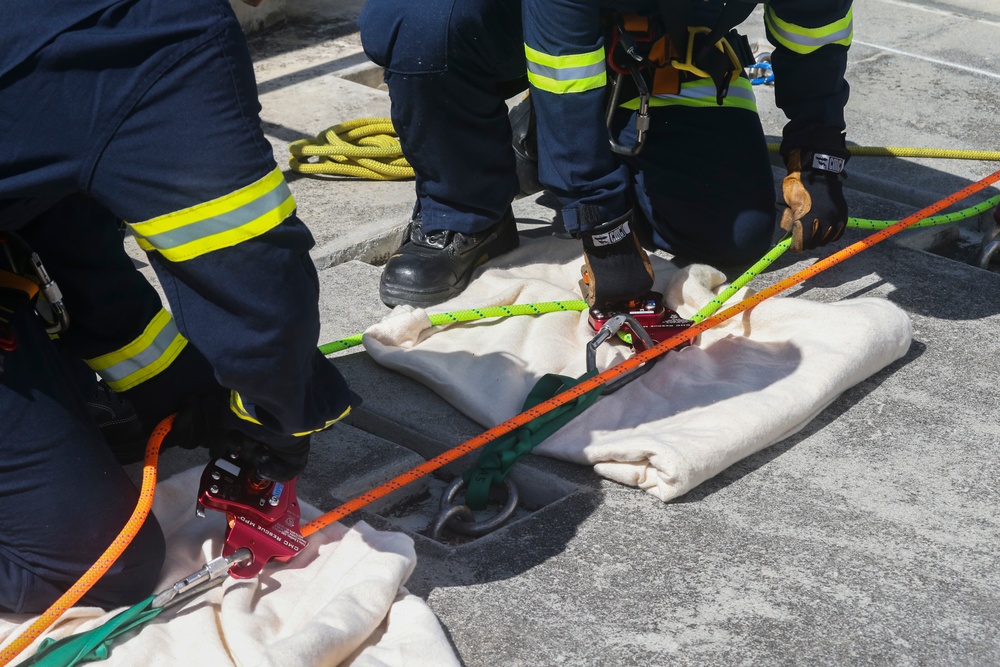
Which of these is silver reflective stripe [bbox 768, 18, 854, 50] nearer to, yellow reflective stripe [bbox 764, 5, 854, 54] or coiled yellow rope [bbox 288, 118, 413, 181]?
yellow reflective stripe [bbox 764, 5, 854, 54]

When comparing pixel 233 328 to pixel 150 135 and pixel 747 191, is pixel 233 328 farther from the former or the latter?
pixel 747 191

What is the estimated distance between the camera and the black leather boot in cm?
296

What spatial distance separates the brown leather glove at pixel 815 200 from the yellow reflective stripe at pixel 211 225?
1.71 meters

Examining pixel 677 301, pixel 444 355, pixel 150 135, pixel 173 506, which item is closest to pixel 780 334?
pixel 677 301

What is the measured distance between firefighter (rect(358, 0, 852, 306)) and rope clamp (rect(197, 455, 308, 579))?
1044 millimetres

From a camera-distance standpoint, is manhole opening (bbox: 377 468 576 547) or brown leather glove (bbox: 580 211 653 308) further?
brown leather glove (bbox: 580 211 653 308)

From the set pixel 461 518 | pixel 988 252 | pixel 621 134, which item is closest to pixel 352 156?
pixel 621 134

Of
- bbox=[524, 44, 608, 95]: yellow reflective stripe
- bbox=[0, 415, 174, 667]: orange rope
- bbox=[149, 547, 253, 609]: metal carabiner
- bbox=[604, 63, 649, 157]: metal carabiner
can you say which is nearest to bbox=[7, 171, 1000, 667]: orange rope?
bbox=[0, 415, 174, 667]: orange rope

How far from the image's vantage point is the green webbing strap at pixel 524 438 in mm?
2273

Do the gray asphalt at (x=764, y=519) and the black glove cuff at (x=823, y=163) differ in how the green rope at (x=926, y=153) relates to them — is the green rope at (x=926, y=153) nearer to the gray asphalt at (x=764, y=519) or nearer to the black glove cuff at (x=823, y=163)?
the gray asphalt at (x=764, y=519)

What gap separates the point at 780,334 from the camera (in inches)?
107

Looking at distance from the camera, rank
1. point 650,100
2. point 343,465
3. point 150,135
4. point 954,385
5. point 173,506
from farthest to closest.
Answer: point 650,100 → point 954,385 → point 343,465 → point 173,506 → point 150,135

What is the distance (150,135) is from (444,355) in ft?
4.12

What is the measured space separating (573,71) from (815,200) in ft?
2.57
